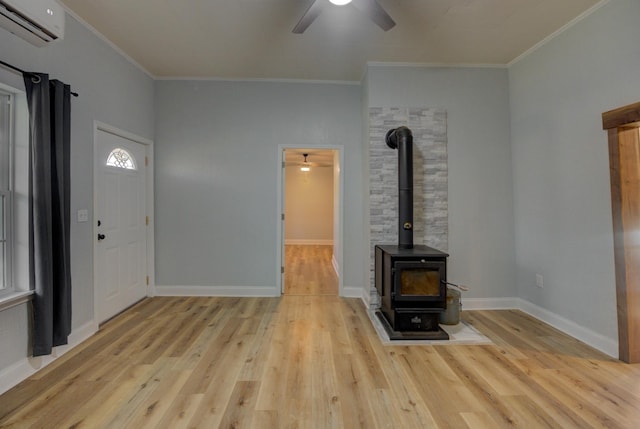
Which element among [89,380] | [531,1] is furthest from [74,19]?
[531,1]

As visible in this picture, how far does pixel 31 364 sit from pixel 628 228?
15.4 feet

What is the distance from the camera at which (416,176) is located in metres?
3.51

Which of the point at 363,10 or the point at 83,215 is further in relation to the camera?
the point at 83,215

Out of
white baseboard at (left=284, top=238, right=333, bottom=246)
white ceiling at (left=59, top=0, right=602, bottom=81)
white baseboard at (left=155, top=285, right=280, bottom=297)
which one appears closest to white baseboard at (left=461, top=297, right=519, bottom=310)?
white baseboard at (left=155, top=285, right=280, bottom=297)

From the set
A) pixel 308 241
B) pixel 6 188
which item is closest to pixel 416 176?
pixel 6 188

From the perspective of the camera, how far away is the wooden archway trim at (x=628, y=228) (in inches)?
91.3

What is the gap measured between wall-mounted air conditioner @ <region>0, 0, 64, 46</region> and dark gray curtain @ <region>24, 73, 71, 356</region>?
0.29m

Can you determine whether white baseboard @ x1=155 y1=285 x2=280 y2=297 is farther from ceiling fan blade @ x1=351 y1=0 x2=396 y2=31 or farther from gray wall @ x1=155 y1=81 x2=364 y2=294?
ceiling fan blade @ x1=351 y1=0 x2=396 y2=31

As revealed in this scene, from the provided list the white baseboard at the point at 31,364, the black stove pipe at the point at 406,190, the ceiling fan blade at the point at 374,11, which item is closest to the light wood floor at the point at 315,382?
the white baseboard at the point at 31,364

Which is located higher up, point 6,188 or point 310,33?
point 310,33

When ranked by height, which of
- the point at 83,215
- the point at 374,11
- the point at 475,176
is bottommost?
the point at 83,215

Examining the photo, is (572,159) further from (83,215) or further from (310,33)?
(83,215)

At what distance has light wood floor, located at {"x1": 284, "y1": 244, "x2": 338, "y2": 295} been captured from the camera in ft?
14.3

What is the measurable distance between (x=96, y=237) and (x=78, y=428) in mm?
1809
